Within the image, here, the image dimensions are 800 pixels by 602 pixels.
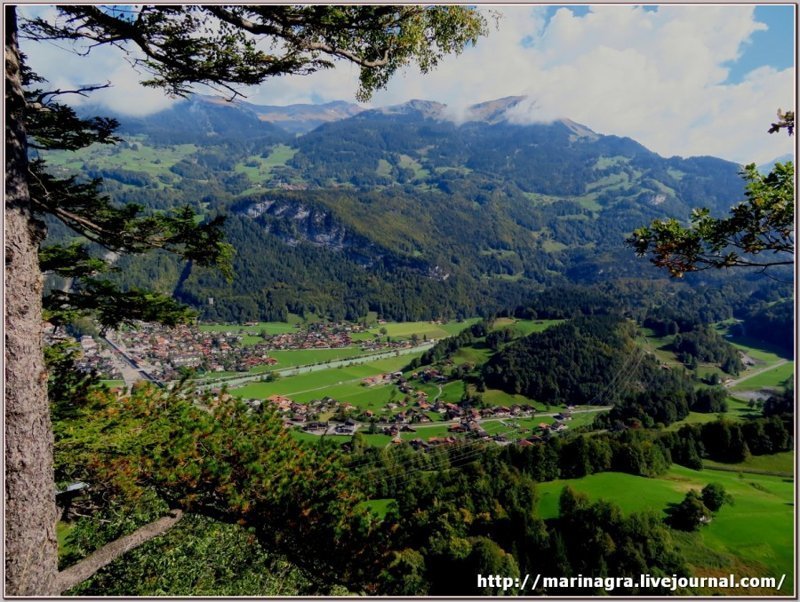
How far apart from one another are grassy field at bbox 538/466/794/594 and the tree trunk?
20.7 m

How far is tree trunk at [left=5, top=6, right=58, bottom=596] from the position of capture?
5191mm

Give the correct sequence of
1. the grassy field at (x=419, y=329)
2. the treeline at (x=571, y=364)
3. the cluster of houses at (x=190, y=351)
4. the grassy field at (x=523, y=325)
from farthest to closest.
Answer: the grassy field at (x=419, y=329) → the grassy field at (x=523, y=325) → the cluster of houses at (x=190, y=351) → the treeline at (x=571, y=364)

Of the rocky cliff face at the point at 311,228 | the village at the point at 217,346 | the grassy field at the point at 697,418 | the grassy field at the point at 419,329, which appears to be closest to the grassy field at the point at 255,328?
the village at the point at 217,346

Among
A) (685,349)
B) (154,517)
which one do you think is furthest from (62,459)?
(685,349)

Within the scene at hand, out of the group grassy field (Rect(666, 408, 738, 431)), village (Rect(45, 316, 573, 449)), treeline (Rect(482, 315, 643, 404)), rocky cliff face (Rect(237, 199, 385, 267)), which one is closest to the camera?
village (Rect(45, 316, 573, 449))

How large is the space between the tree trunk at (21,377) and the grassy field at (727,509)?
20697 millimetres

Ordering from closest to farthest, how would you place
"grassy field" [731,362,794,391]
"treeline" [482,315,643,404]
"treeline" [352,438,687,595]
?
"treeline" [352,438,687,595] < "treeline" [482,315,643,404] < "grassy field" [731,362,794,391]

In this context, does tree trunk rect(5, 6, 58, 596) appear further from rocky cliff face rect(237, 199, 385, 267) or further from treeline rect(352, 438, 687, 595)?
Result: rocky cliff face rect(237, 199, 385, 267)

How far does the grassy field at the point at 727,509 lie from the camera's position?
23.6 meters

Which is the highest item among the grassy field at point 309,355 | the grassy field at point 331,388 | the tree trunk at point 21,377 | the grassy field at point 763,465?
the tree trunk at point 21,377

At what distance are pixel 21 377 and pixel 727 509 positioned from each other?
3939 cm

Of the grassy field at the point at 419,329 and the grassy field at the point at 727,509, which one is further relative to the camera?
the grassy field at the point at 419,329

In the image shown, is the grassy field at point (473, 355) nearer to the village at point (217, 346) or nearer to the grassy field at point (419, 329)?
the village at point (217, 346)

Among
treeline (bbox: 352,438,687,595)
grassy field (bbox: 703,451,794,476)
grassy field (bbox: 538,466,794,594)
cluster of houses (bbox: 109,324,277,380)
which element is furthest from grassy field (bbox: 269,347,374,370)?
grassy field (bbox: 703,451,794,476)
